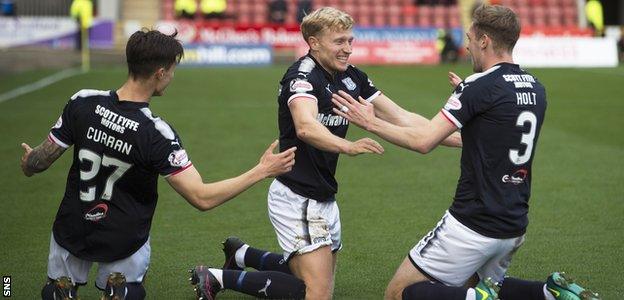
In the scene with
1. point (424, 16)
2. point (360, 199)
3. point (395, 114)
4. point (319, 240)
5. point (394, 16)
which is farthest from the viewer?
point (394, 16)

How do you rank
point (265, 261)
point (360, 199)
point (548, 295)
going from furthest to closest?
point (360, 199) → point (265, 261) → point (548, 295)

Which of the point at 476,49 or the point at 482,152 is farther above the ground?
the point at 476,49

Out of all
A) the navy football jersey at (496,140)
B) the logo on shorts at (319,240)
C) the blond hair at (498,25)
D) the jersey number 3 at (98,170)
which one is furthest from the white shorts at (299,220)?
the blond hair at (498,25)

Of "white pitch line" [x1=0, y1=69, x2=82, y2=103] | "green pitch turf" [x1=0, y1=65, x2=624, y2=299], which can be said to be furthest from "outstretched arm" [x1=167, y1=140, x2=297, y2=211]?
"white pitch line" [x1=0, y1=69, x2=82, y2=103]

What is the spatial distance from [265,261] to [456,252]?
2155 millimetres

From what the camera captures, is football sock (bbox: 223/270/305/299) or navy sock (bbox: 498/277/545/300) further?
football sock (bbox: 223/270/305/299)

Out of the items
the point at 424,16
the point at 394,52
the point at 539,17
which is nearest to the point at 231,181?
the point at 394,52

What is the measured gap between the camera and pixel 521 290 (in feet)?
23.3

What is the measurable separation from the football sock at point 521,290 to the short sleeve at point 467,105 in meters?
1.35

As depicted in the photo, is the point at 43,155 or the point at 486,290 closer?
the point at 486,290

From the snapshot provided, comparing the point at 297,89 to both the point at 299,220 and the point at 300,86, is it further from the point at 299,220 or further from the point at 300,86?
the point at 299,220

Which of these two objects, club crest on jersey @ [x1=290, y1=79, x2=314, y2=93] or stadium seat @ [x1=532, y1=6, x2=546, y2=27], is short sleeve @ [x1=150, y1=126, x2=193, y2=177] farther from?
stadium seat @ [x1=532, y1=6, x2=546, y2=27]

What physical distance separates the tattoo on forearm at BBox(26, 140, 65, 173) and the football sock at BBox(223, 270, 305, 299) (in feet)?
5.27

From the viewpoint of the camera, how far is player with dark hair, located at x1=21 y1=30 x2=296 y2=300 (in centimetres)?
636
